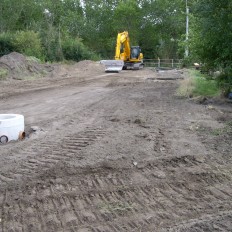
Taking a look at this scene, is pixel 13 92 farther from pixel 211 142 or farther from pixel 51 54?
pixel 51 54

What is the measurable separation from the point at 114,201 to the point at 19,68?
2315 cm

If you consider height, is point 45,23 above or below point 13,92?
above

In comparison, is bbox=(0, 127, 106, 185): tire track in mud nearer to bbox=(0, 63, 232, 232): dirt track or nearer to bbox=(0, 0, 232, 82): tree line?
bbox=(0, 63, 232, 232): dirt track

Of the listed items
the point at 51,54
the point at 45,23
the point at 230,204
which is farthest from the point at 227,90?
the point at 45,23

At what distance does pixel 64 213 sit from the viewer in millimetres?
5289

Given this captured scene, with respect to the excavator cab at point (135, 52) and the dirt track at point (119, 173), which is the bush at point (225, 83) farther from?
the excavator cab at point (135, 52)

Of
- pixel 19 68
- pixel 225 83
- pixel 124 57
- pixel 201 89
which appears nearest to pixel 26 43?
pixel 124 57

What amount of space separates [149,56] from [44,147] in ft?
164

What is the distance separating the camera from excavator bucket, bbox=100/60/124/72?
1294 inches

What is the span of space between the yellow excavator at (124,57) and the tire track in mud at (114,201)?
86.9ft

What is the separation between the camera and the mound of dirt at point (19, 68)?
26.4 metres

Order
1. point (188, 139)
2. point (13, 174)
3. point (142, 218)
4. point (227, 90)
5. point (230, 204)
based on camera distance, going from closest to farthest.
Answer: point (142, 218), point (230, 204), point (13, 174), point (188, 139), point (227, 90)

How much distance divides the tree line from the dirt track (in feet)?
96.2

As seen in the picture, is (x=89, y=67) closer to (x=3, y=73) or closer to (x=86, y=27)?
(x=3, y=73)
